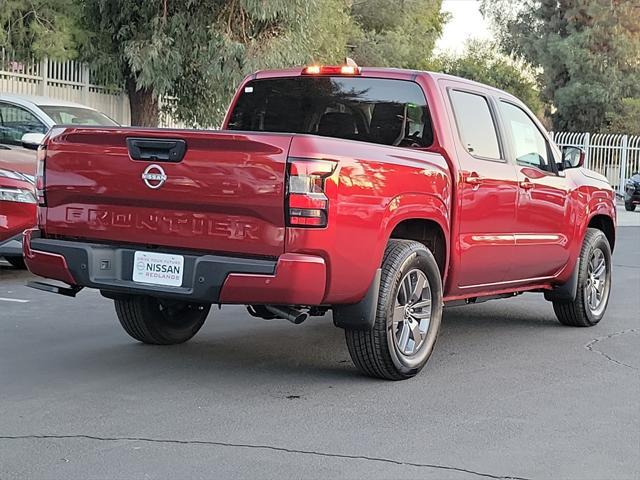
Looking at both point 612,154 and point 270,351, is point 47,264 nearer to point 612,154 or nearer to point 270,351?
point 270,351

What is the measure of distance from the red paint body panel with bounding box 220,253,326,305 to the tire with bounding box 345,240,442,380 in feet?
1.84

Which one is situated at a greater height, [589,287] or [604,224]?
[604,224]

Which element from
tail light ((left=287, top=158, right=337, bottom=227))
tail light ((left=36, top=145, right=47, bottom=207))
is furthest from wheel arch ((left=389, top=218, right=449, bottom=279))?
tail light ((left=36, top=145, right=47, bottom=207))

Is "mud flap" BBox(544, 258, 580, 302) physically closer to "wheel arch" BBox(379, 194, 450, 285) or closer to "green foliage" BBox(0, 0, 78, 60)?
"wheel arch" BBox(379, 194, 450, 285)

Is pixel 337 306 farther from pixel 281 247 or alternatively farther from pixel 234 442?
pixel 234 442

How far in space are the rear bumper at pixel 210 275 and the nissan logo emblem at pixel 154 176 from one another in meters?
0.38

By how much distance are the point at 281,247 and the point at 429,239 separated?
1.56 m

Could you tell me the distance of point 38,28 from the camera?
18266 mm

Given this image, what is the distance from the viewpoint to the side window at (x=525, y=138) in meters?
7.95

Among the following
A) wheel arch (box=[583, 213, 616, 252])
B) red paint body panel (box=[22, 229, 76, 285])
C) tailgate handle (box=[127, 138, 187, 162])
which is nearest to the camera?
tailgate handle (box=[127, 138, 187, 162])

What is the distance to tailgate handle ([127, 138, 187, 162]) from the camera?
580 centimetres

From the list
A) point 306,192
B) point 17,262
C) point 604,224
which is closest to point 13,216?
point 17,262

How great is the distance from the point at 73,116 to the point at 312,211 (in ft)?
25.4

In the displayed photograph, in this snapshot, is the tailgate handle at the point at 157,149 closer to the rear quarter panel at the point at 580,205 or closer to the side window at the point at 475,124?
the side window at the point at 475,124
